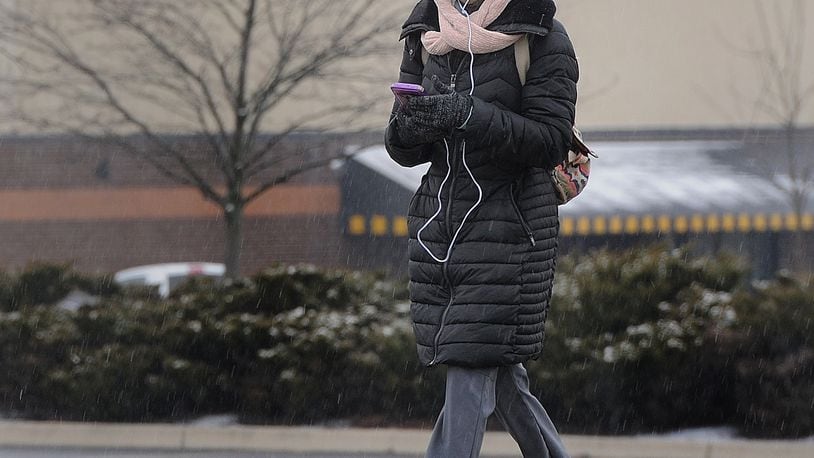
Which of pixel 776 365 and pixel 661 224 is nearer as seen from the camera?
pixel 776 365

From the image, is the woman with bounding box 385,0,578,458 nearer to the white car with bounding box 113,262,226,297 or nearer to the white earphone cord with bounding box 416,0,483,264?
the white earphone cord with bounding box 416,0,483,264

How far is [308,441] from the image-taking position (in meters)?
6.71

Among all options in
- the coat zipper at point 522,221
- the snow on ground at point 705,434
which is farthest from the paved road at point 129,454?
the coat zipper at point 522,221

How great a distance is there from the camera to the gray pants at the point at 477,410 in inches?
144

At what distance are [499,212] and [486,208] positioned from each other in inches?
1.7

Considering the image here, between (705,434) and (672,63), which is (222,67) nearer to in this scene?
(705,434)

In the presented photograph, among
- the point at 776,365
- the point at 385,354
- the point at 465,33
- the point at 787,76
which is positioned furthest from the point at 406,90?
the point at 787,76

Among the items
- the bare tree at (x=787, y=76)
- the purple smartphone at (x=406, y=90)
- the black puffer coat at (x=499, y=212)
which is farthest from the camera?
the bare tree at (x=787, y=76)

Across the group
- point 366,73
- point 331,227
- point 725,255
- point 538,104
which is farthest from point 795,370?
point 331,227

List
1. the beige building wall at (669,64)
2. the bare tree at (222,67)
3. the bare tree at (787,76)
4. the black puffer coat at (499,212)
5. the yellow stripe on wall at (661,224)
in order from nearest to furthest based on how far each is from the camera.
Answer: the black puffer coat at (499,212), the bare tree at (222,67), the bare tree at (787,76), the beige building wall at (669,64), the yellow stripe on wall at (661,224)

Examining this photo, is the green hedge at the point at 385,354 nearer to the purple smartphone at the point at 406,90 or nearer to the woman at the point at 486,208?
the woman at the point at 486,208

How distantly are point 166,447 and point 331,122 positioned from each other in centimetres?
606

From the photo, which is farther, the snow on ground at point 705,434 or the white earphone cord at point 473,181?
the snow on ground at point 705,434

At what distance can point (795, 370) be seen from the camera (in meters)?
6.42
